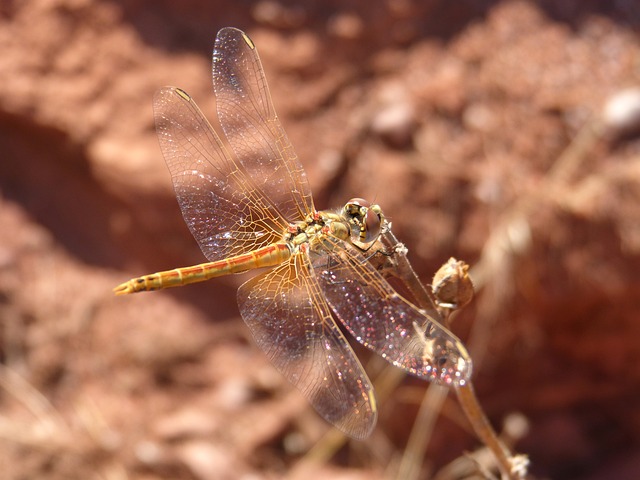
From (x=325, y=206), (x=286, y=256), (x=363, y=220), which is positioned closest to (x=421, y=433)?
(x=325, y=206)

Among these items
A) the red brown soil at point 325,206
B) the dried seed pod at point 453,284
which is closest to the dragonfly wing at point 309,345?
the dried seed pod at point 453,284

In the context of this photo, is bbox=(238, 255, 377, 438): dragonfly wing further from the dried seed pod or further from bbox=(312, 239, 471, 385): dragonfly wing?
the dried seed pod

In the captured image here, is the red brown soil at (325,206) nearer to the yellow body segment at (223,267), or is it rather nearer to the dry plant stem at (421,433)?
the dry plant stem at (421,433)

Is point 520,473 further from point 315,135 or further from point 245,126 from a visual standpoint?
point 315,135

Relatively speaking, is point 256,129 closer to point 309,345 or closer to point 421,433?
point 309,345

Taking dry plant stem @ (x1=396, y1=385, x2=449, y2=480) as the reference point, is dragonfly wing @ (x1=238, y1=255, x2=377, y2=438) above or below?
above

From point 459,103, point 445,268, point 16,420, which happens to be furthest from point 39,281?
point 445,268

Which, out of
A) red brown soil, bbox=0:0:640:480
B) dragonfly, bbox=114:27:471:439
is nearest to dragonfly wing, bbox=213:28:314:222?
dragonfly, bbox=114:27:471:439
